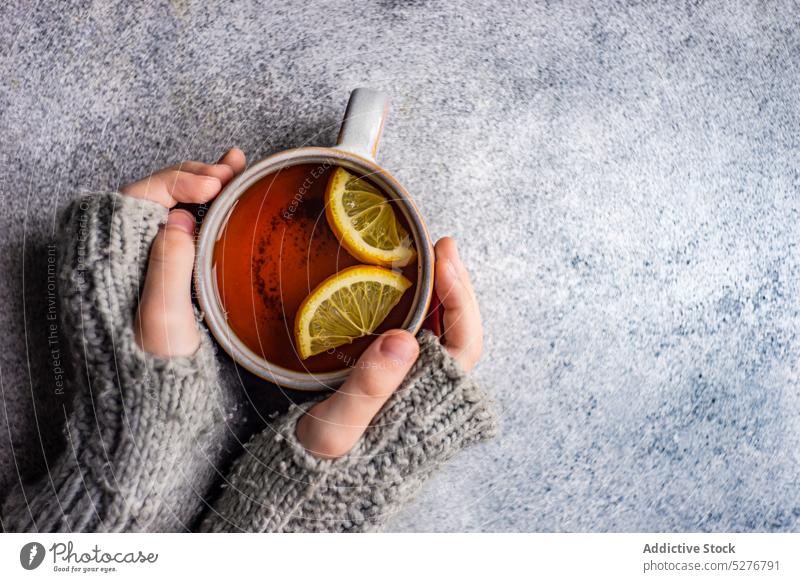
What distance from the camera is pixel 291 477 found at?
384 millimetres

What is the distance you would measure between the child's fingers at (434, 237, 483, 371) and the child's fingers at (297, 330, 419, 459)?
5cm


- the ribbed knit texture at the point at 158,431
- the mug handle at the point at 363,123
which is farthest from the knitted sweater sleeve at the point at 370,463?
the mug handle at the point at 363,123

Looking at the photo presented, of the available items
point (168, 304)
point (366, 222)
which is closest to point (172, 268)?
point (168, 304)

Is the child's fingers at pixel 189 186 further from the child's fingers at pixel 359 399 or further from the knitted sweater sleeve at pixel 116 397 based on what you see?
the child's fingers at pixel 359 399

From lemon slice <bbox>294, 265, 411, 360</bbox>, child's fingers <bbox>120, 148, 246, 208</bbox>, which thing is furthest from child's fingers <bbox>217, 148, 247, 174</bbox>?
lemon slice <bbox>294, 265, 411, 360</bbox>

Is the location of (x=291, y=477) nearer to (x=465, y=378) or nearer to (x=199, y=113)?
(x=465, y=378)

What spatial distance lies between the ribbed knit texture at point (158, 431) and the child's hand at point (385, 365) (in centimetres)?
1

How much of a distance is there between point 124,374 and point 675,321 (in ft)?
1.27

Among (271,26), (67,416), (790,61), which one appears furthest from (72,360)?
(790,61)

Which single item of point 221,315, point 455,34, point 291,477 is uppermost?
point 455,34

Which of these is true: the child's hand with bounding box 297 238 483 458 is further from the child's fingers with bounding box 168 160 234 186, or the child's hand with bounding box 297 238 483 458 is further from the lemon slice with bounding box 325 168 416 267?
the child's fingers with bounding box 168 160 234 186

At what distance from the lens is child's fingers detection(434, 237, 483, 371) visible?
40 cm

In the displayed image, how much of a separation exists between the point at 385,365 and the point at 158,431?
0.16 metres

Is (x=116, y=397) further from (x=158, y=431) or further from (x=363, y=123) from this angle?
(x=363, y=123)
